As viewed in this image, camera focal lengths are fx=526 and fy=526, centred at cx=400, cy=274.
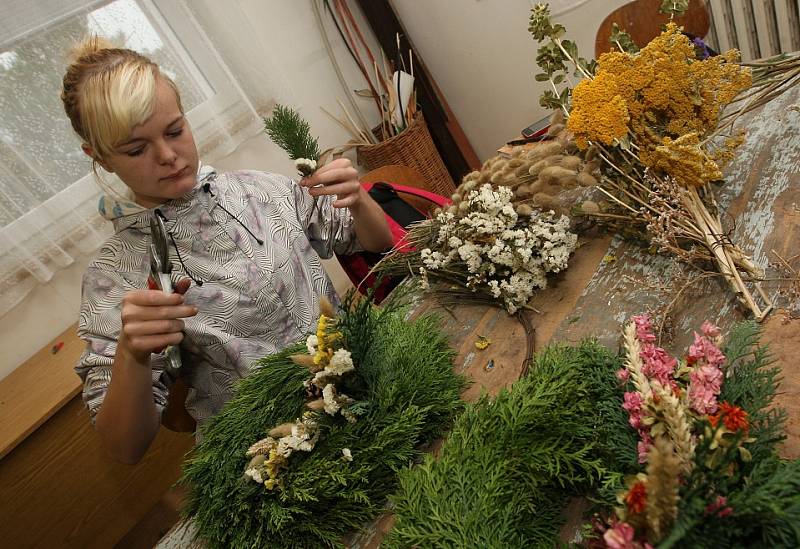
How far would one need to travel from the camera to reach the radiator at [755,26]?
6.91 ft

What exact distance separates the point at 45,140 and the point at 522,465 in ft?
6.51

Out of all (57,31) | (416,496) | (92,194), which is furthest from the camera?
(92,194)

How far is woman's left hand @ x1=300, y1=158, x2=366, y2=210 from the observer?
3.87 ft

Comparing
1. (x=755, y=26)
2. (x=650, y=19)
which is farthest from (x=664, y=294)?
(x=755, y=26)

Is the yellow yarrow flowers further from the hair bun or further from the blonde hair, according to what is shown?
the hair bun

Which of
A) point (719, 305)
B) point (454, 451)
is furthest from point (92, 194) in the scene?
point (719, 305)

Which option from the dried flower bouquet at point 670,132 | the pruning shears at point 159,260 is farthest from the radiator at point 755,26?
the pruning shears at point 159,260

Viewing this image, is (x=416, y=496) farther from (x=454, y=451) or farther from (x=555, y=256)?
(x=555, y=256)

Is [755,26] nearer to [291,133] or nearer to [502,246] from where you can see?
[502,246]

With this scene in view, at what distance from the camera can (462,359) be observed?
0.94 m

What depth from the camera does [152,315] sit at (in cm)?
90

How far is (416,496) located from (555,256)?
1.70 feet

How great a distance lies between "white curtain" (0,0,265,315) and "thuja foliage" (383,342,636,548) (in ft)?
5.74

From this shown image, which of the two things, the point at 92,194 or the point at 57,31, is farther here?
the point at 92,194
